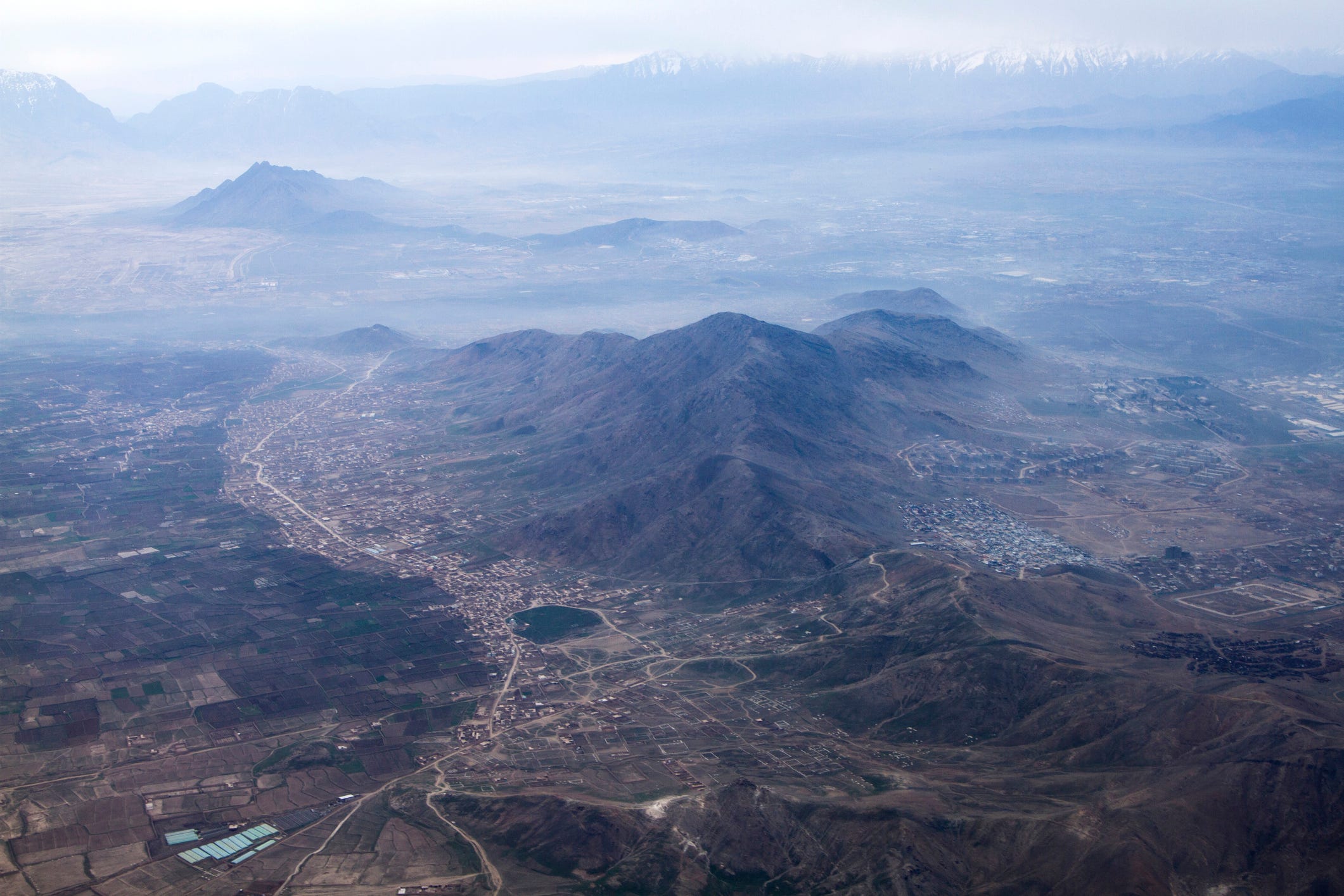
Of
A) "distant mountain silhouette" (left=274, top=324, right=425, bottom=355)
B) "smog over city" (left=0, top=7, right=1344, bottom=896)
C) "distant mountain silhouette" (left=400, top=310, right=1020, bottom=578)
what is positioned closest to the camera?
"smog over city" (left=0, top=7, right=1344, bottom=896)

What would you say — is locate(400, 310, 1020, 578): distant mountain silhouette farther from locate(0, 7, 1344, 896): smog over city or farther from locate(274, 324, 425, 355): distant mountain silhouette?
locate(274, 324, 425, 355): distant mountain silhouette

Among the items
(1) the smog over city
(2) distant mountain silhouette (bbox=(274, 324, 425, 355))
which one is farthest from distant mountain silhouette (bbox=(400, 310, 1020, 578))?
(2) distant mountain silhouette (bbox=(274, 324, 425, 355))

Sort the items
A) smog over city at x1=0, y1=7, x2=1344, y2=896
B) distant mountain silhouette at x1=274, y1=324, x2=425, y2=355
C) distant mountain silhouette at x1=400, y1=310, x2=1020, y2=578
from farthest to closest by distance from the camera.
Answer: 1. distant mountain silhouette at x1=274, y1=324, x2=425, y2=355
2. distant mountain silhouette at x1=400, y1=310, x2=1020, y2=578
3. smog over city at x1=0, y1=7, x2=1344, y2=896

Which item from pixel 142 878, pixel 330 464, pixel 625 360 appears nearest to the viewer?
pixel 142 878

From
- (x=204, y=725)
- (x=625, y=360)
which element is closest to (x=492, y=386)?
(x=625, y=360)

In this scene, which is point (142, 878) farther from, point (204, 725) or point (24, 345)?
point (24, 345)

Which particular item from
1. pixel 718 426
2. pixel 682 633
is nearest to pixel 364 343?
pixel 718 426

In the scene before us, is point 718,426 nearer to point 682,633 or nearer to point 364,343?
point 682,633

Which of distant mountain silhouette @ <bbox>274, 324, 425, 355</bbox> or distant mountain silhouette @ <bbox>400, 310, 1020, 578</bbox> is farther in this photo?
distant mountain silhouette @ <bbox>274, 324, 425, 355</bbox>
